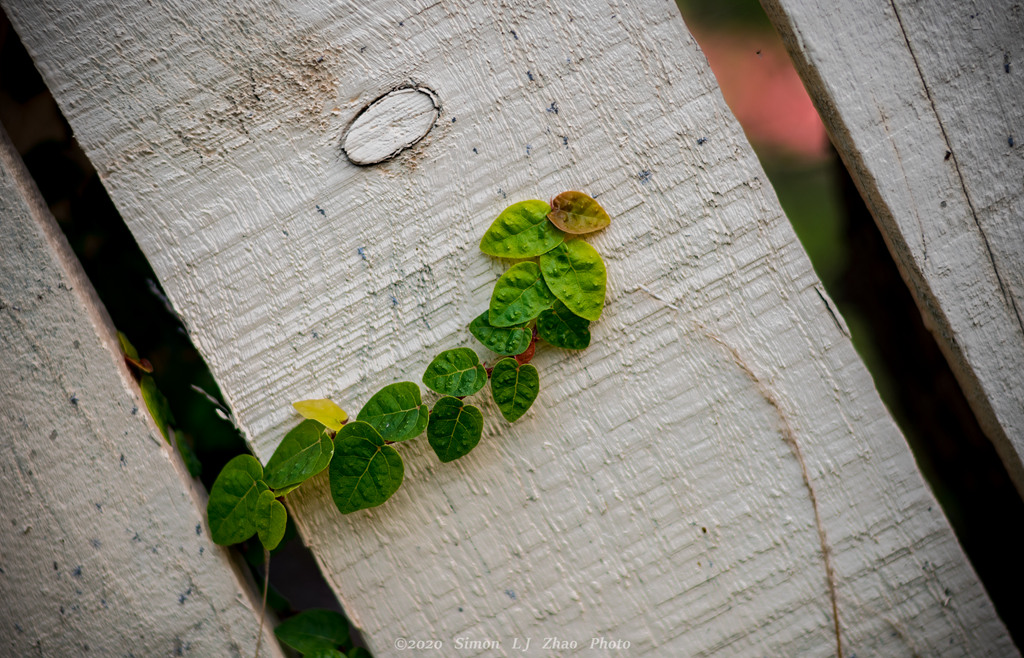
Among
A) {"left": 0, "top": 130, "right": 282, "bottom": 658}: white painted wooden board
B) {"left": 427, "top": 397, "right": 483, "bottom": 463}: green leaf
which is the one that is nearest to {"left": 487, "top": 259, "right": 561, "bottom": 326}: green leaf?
{"left": 427, "top": 397, "right": 483, "bottom": 463}: green leaf

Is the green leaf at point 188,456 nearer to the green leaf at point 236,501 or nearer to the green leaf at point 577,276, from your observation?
the green leaf at point 236,501

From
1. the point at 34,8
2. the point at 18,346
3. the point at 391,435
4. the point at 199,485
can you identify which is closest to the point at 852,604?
the point at 391,435

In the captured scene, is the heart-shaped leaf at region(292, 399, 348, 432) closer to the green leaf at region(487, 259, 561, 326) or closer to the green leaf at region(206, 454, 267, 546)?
the green leaf at region(206, 454, 267, 546)

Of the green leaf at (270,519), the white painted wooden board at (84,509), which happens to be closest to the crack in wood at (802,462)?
the green leaf at (270,519)

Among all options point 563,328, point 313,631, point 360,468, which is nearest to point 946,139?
point 563,328

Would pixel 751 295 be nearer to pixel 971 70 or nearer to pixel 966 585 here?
pixel 971 70
